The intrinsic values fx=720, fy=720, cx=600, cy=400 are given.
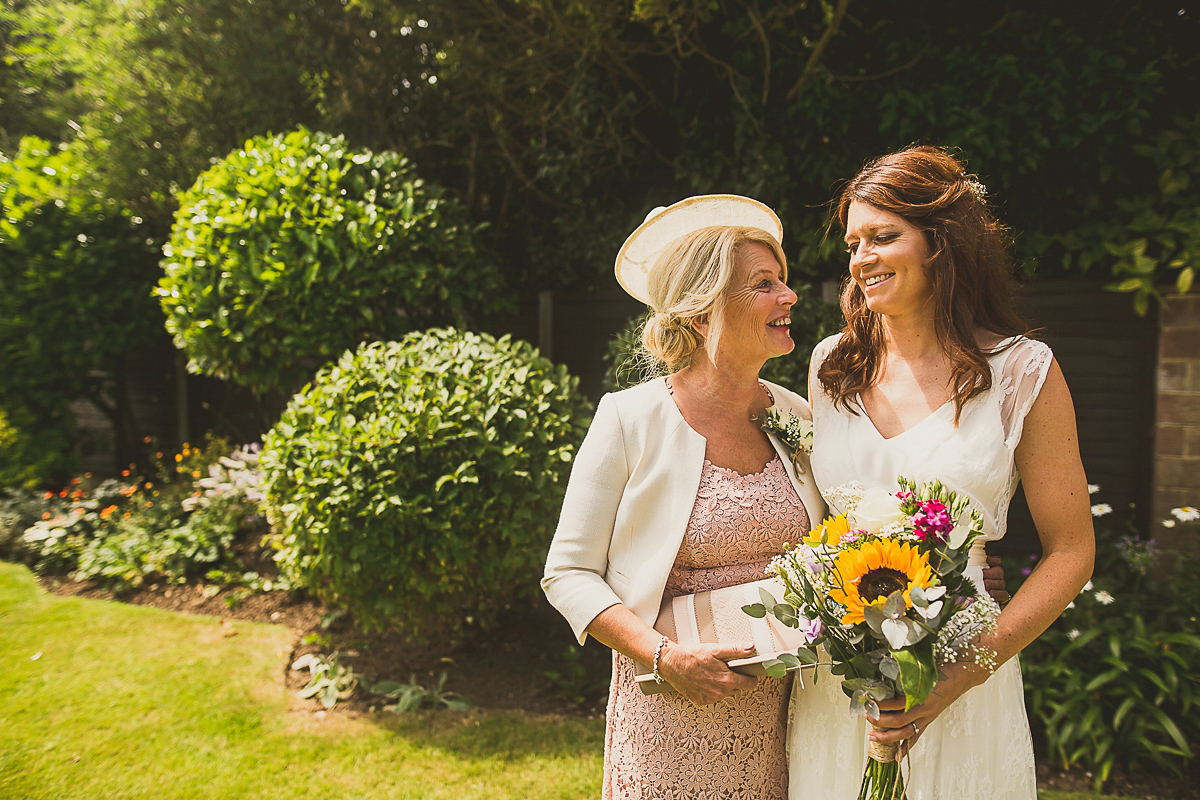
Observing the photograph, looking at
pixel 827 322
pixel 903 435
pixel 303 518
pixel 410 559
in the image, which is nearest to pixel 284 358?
pixel 303 518

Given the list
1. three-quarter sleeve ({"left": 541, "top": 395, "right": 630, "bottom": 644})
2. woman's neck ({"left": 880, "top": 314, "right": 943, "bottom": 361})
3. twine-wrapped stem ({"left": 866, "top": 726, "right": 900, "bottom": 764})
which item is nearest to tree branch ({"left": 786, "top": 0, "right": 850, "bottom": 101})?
woman's neck ({"left": 880, "top": 314, "right": 943, "bottom": 361})

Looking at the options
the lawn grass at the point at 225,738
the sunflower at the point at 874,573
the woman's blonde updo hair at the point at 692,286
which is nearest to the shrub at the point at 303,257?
the lawn grass at the point at 225,738

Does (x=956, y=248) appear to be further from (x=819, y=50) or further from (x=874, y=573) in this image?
(x=819, y=50)

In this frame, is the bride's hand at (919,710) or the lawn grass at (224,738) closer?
the bride's hand at (919,710)

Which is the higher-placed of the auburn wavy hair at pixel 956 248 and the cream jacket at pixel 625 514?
the auburn wavy hair at pixel 956 248

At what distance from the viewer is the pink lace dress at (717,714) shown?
6.57 feet

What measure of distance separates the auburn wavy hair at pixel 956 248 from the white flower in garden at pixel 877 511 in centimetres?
45

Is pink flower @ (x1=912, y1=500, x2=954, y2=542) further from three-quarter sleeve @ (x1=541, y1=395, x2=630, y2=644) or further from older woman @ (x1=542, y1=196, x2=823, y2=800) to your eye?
three-quarter sleeve @ (x1=541, y1=395, x2=630, y2=644)

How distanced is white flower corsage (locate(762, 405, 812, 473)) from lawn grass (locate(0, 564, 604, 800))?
2077 mm

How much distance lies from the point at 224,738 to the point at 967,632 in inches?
145

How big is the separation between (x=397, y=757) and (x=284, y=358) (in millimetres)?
2735

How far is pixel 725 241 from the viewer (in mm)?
2133

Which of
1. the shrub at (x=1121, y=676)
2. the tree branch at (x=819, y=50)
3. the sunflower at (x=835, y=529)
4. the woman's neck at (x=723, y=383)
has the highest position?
the tree branch at (x=819, y=50)

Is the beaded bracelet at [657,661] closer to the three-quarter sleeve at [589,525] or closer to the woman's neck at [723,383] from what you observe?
the three-quarter sleeve at [589,525]
